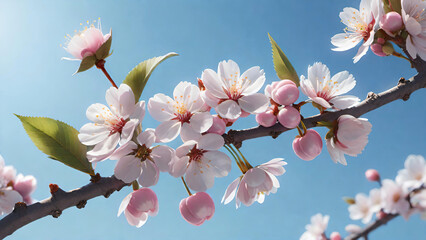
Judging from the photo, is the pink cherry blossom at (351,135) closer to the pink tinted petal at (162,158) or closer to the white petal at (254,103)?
the white petal at (254,103)

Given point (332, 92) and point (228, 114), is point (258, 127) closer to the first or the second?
point (228, 114)

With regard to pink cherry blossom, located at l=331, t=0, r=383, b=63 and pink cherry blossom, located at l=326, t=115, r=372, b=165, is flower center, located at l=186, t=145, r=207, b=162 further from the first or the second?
pink cherry blossom, located at l=331, t=0, r=383, b=63

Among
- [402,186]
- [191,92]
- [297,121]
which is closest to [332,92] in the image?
Result: [297,121]

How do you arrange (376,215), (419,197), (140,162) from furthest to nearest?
1. (376,215)
2. (419,197)
3. (140,162)

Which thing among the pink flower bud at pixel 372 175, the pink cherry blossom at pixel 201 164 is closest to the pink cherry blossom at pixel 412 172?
the pink flower bud at pixel 372 175

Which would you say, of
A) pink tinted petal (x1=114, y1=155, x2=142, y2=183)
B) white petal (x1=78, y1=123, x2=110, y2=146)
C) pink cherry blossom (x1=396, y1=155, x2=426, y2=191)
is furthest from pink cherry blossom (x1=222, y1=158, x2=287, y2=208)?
pink cherry blossom (x1=396, y1=155, x2=426, y2=191)

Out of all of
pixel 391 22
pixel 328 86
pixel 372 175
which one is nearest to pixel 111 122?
pixel 328 86
